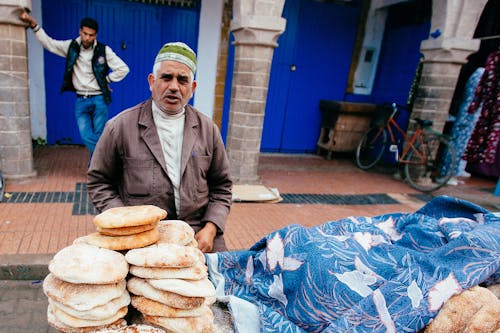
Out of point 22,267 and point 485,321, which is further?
point 22,267

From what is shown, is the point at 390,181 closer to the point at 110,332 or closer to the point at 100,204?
the point at 100,204

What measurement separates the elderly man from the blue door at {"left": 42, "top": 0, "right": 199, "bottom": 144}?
5608 millimetres

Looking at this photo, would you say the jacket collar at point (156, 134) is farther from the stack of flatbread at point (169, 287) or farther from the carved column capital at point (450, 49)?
the carved column capital at point (450, 49)

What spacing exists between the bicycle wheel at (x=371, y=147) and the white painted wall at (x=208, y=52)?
370 centimetres

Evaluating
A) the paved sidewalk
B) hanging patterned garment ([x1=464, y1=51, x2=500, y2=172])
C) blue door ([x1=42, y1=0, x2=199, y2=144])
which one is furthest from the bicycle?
blue door ([x1=42, y1=0, x2=199, y2=144])

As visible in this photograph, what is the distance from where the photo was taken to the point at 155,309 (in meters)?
1.22

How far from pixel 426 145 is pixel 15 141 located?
288 inches

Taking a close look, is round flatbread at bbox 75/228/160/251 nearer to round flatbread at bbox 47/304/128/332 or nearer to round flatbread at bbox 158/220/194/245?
round flatbread at bbox 158/220/194/245

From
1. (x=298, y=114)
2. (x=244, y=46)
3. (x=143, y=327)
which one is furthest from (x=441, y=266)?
(x=298, y=114)

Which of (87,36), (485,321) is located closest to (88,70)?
(87,36)

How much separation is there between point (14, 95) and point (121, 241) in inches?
186

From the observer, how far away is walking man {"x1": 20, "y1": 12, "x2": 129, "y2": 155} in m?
4.98

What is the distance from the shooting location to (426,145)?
6953mm

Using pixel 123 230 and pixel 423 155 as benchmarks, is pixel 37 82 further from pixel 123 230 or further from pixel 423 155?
pixel 423 155
